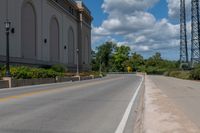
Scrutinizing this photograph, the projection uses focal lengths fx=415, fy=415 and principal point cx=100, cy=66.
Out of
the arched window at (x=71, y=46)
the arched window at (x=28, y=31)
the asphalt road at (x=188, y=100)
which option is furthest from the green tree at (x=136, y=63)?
the asphalt road at (x=188, y=100)

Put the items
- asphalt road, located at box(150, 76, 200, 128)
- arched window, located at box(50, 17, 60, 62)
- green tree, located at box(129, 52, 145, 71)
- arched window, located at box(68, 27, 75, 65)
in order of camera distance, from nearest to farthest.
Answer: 1. asphalt road, located at box(150, 76, 200, 128)
2. arched window, located at box(50, 17, 60, 62)
3. arched window, located at box(68, 27, 75, 65)
4. green tree, located at box(129, 52, 145, 71)

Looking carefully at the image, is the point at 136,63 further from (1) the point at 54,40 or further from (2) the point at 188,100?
(2) the point at 188,100

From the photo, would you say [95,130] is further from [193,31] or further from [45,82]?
[193,31]

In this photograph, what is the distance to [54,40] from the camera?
83.7 m

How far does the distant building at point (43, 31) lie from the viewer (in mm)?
58250

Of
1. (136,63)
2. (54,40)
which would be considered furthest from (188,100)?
(136,63)

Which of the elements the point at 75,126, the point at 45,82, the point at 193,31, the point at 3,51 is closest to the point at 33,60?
the point at 3,51

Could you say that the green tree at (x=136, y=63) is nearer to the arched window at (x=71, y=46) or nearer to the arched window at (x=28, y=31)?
the arched window at (x=71, y=46)

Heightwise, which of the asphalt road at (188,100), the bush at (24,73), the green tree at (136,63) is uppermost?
the green tree at (136,63)

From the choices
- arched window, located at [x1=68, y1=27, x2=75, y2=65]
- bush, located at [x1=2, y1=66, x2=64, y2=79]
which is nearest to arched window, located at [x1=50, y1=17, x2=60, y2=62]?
arched window, located at [x1=68, y1=27, x2=75, y2=65]

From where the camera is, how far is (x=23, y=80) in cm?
4181

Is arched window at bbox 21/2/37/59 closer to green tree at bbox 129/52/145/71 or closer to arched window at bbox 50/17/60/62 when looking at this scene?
arched window at bbox 50/17/60/62

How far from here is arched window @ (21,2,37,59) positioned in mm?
63844

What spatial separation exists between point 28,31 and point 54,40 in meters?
17.7
